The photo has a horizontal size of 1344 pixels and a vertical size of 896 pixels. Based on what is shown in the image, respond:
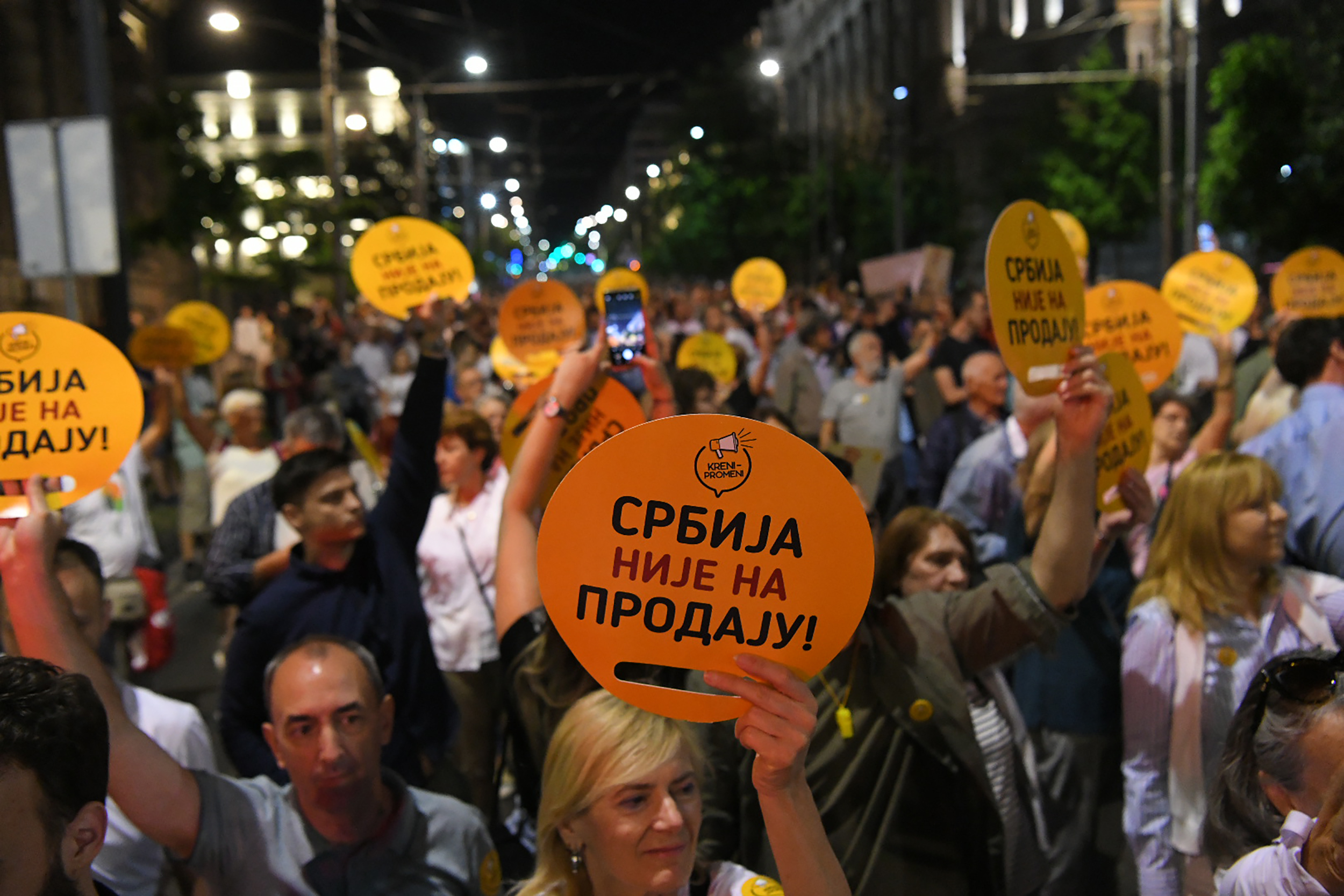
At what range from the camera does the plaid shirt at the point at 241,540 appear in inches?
201

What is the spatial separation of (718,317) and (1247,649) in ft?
39.5

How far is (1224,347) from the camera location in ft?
23.1

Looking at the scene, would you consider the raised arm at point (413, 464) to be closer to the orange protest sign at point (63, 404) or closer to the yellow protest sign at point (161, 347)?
the orange protest sign at point (63, 404)

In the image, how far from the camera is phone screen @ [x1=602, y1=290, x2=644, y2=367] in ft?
13.3

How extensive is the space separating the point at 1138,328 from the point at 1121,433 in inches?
63.2

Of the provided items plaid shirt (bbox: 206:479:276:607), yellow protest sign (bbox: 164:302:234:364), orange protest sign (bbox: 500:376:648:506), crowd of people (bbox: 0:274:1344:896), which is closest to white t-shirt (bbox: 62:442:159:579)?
plaid shirt (bbox: 206:479:276:607)

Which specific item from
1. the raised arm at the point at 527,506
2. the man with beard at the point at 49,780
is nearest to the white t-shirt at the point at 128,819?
the man with beard at the point at 49,780

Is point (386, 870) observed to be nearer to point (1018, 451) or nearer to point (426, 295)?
point (1018, 451)

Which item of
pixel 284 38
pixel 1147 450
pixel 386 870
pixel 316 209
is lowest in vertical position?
pixel 386 870

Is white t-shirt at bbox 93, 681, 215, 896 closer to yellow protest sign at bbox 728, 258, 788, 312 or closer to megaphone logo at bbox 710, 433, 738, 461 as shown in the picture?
megaphone logo at bbox 710, 433, 738, 461

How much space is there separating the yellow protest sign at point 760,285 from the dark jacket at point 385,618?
12401mm

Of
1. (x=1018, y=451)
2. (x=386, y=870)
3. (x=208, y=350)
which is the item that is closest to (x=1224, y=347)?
(x=1018, y=451)

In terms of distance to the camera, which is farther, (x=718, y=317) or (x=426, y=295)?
(x=718, y=317)

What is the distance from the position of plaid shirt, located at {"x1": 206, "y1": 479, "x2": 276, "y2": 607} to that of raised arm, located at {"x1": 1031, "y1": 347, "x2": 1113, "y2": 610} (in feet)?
11.0
